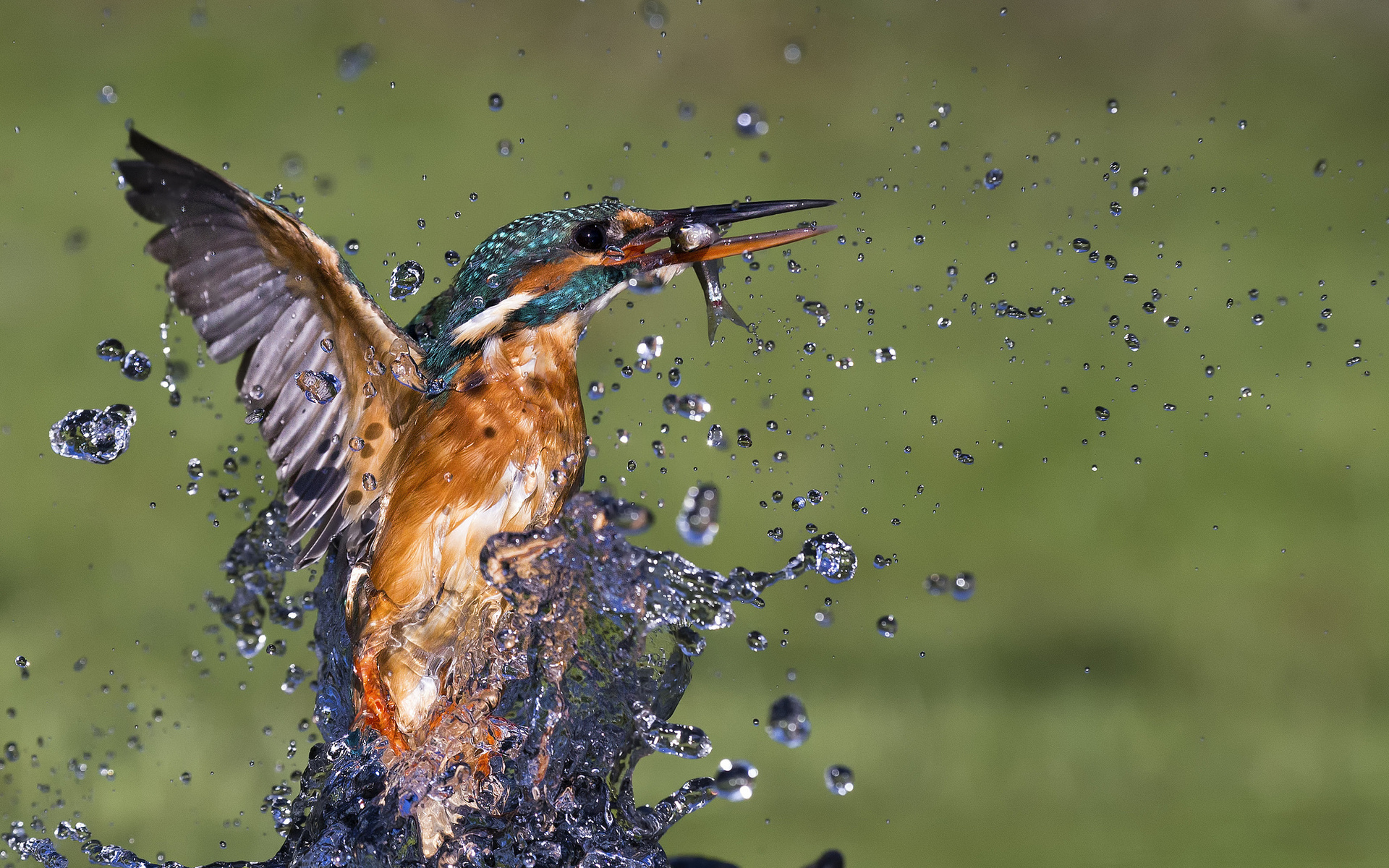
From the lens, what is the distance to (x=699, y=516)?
1321 mm

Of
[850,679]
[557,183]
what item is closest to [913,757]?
[850,679]

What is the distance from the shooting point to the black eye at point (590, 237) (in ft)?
4.27

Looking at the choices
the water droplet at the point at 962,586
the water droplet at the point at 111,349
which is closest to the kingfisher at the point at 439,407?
the water droplet at the point at 111,349

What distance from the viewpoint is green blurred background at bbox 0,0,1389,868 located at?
2236 millimetres

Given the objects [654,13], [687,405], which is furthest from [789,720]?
[654,13]

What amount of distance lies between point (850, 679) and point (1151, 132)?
1.49 meters

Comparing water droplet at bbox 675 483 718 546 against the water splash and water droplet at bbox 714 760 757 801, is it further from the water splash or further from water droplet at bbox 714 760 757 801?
water droplet at bbox 714 760 757 801

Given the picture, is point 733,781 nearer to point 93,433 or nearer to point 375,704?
point 375,704

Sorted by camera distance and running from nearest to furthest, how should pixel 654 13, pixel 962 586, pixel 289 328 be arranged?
pixel 289 328, pixel 962 586, pixel 654 13

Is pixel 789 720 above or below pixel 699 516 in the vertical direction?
below

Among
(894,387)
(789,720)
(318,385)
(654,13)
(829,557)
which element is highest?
(654,13)

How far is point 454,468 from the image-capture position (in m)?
1.30

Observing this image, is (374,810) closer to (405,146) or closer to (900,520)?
(900,520)

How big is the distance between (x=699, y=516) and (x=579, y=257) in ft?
1.04
